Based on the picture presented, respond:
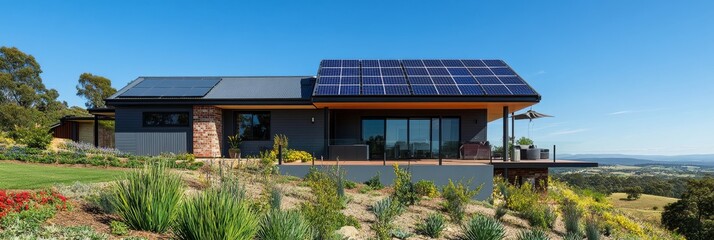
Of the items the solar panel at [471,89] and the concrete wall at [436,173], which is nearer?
the concrete wall at [436,173]

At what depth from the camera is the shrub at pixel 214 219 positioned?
165 inches

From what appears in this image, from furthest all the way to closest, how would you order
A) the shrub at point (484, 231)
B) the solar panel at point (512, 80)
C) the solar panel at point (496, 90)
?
the solar panel at point (512, 80) → the solar panel at point (496, 90) → the shrub at point (484, 231)

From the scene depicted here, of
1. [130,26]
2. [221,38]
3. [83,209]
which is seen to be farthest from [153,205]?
[130,26]

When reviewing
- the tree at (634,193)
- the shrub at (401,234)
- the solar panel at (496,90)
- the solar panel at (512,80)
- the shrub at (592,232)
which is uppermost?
the solar panel at (512,80)

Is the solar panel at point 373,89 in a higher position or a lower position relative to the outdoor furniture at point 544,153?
higher

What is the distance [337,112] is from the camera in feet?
53.2

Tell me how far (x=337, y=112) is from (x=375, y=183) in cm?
544

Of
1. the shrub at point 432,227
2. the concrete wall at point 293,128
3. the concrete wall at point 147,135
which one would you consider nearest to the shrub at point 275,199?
the shrub at point 432,227

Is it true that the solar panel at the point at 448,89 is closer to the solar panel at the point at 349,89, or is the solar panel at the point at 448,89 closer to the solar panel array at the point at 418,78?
the solar panel array at the point at 418,78

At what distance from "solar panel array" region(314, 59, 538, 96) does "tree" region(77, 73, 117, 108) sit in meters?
39.9

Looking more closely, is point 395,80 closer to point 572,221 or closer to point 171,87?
point 572,221

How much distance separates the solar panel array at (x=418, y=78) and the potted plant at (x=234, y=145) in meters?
4.50

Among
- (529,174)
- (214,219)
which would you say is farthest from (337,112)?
(214,219)

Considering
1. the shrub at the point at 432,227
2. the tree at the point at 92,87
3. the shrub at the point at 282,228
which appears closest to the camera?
the shrub at the point at 282,228
